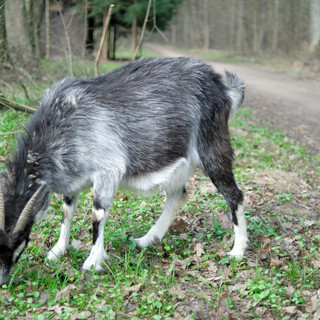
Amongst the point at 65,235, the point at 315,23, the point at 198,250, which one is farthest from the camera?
the point at 315,23

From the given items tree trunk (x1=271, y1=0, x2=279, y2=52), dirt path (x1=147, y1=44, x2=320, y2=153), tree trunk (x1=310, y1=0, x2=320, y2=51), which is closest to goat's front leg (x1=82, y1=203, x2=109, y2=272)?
dirt path (x1=147, y1=44, x2=320, y2=153)

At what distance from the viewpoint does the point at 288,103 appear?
12.5 metres

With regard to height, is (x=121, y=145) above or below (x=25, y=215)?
above

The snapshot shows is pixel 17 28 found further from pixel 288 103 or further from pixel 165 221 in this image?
pixel 165 221

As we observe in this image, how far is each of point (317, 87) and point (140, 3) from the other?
7.55 m

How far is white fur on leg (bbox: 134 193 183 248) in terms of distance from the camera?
4594 mm

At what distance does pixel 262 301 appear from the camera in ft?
11.8

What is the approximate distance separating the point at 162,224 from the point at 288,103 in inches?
350

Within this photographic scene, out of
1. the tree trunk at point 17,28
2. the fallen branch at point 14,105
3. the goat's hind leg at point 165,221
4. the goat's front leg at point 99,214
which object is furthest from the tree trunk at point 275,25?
the goat's front leg at point 99,214

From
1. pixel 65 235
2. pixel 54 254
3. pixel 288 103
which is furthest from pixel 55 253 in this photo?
pixel 288 103

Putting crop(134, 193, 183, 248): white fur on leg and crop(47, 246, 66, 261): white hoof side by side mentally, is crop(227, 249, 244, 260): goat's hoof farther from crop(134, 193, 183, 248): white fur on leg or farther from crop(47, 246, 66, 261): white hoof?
crop(47, 246, 66, 261): white hoof

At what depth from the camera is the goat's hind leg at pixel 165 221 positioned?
15.1ft

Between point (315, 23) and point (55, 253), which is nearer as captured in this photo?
point (55, 253)

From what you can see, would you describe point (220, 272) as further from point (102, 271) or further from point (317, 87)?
point (317, 87)
